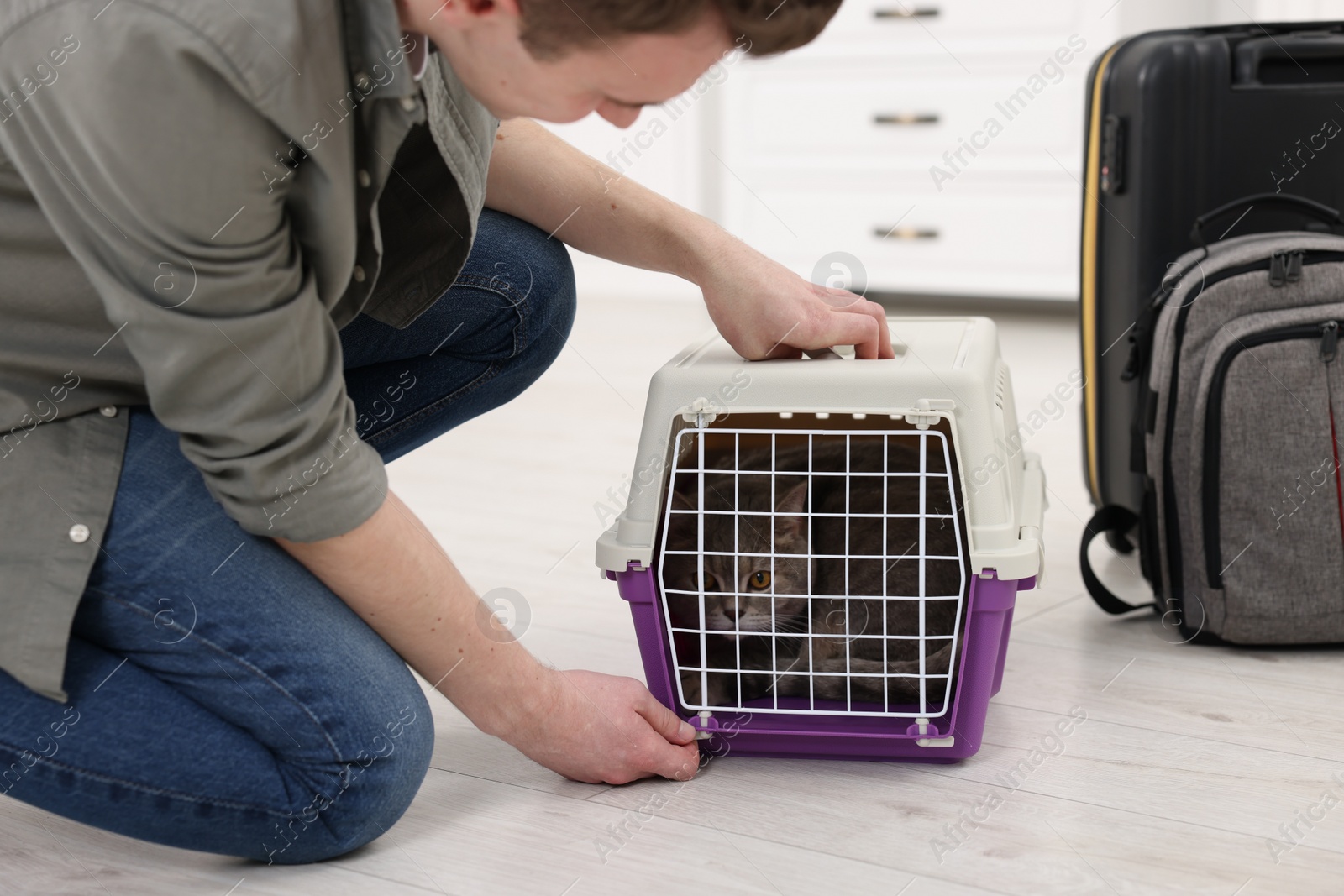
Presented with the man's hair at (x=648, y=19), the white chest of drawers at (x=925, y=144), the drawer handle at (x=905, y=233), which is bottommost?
the drawer handle at (x=905, y=233)

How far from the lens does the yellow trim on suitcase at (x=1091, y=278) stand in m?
1.56

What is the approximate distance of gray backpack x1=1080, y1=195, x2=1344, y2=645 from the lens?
50.3 inches

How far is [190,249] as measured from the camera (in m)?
0.73

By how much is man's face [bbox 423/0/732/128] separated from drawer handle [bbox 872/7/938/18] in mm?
2934

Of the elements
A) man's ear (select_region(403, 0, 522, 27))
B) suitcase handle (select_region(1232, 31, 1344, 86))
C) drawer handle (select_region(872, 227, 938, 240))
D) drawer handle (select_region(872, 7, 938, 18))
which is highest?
man's ear (select_region(403, 0, 522, 27))

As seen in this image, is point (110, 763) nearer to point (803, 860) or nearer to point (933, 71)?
point (803, 860)

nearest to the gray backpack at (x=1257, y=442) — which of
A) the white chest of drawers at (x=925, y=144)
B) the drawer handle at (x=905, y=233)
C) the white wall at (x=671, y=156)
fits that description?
the white chest of drawers at (x=925, y=144)

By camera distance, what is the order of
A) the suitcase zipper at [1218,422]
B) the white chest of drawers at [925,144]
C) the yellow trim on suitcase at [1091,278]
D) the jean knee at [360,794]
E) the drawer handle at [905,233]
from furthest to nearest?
the drawer handle at [905,233]
the white chest of drawers at [925,144]
the yellow trim on suitcase at [1091,278]
the suitcase zipper at [1218,422]
the jean knee at [360,794]

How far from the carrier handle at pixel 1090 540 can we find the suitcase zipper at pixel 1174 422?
0.07m

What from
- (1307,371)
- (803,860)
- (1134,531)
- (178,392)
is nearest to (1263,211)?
(1307,371)

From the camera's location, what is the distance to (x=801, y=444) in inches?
50.4

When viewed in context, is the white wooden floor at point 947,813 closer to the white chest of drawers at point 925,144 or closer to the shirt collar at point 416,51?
the shirt collar at point 416,51

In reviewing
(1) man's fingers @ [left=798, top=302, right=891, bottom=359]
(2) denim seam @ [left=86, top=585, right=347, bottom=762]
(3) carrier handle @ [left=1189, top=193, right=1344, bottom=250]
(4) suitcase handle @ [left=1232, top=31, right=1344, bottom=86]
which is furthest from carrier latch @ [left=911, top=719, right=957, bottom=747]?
(4) suitcase handle @ [left=1232, top=31, right=1344, bottom=86]

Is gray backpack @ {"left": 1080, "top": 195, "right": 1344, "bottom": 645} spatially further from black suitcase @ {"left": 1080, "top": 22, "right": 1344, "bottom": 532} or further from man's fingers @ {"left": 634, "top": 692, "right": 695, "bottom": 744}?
man's fingers @ {"left": 634, "top": 692, "right": 695, "bottom": 744}
